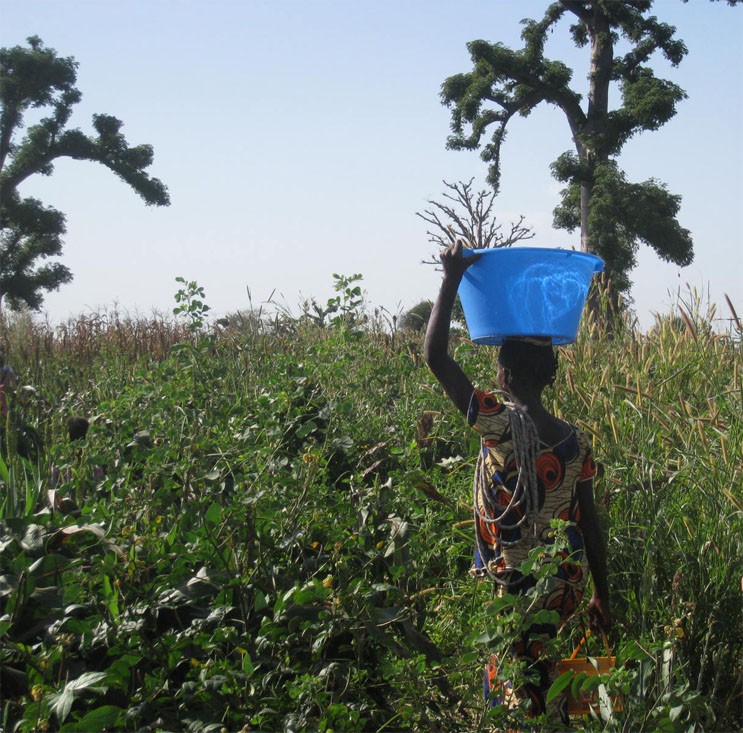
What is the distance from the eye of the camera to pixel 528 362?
2977 millimetres

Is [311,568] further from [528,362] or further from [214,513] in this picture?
[528,362]

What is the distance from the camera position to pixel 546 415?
2949 millimetres

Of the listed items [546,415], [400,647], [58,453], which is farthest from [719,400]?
[58,453]

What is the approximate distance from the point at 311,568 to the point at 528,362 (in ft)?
3.29

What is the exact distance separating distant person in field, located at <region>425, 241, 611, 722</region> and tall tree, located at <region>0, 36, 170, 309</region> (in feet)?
97.4

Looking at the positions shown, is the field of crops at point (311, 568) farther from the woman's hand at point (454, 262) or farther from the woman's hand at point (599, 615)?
the woman's hand at point (454, 262)

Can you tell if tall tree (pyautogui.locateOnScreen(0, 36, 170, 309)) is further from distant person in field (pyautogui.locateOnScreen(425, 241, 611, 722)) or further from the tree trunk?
distant person in field (pyautogui.locateOnScreen(425, 241, 611, 722))

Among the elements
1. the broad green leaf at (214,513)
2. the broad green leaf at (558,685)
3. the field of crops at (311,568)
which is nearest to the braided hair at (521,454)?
the field of crops at (311,568)

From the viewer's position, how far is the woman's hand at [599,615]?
3086 mm

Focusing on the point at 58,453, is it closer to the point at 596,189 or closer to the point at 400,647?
the point at 400,647

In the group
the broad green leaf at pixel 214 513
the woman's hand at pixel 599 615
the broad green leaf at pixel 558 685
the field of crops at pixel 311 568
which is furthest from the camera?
the woman's hand at pixel 599 615

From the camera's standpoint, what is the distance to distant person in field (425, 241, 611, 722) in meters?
2.79

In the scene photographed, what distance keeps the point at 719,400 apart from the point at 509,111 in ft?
79.3

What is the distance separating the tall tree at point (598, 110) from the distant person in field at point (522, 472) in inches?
829
